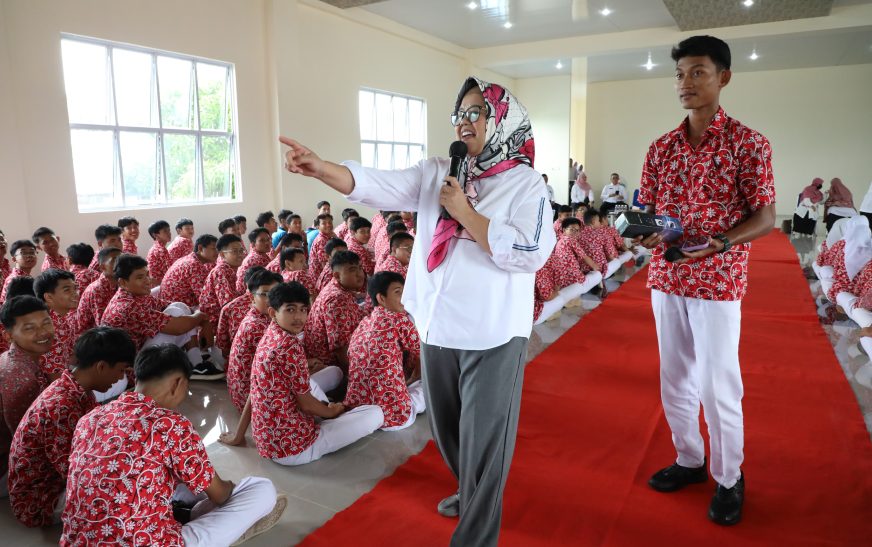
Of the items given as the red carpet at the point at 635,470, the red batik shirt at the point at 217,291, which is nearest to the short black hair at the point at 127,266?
the red batik shirt at the point at 217,291

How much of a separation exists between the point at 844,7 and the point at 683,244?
974 centimetres

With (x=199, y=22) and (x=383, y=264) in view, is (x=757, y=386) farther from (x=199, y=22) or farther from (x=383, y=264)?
(x=199, y=22)

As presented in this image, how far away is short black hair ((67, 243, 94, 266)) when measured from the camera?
444cm

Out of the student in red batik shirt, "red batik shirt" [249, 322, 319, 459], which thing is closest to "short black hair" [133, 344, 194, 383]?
"red batik shirt" [249, 322, 319, 459]

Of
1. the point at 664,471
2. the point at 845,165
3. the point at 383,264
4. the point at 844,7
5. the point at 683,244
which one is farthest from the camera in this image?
the point at 845,165

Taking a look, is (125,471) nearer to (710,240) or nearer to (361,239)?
(710,240)

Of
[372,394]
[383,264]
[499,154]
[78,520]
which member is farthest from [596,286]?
[78,520]

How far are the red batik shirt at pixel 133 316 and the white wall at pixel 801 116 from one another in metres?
14.4

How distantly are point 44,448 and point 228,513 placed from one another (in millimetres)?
714

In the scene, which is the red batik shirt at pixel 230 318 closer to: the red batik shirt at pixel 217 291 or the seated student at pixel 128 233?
the red batik shirt at pixel 217 291

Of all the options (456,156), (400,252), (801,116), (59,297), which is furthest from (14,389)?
(801,116)

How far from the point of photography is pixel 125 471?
1.59 m

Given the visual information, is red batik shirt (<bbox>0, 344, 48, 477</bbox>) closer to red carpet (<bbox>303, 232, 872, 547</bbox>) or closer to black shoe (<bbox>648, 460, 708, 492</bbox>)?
red carpet (<bbox>303, 232, 872, 547</bbox>)

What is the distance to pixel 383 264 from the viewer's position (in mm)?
4250
